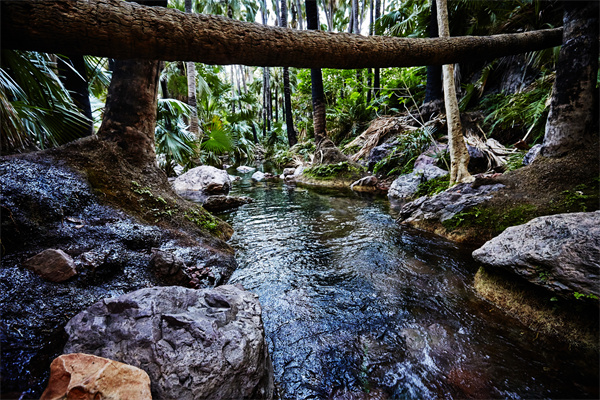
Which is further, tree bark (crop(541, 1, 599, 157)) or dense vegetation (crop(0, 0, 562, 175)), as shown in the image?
tree bark (crop(541, 1, 599, 157))

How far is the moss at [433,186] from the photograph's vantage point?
504 centimetres

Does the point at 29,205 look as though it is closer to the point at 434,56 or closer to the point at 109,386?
the point at 109,386

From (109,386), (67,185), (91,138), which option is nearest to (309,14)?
(91,138)

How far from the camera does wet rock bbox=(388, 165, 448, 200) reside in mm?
5762

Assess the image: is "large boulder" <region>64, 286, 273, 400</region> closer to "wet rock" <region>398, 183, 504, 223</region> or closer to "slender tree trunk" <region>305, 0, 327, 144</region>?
"wet rock" <region>398, 183, 504, 223</region>

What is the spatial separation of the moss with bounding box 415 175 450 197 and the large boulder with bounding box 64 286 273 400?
16.0 feet

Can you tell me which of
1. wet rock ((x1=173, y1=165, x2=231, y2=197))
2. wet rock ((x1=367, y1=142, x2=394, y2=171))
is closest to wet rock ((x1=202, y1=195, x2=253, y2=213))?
wet rock ((x1=173, y1=165, x2=231, y2=197))

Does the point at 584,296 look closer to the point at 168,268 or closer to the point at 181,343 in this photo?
the point at 181,343

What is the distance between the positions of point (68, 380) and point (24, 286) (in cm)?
100

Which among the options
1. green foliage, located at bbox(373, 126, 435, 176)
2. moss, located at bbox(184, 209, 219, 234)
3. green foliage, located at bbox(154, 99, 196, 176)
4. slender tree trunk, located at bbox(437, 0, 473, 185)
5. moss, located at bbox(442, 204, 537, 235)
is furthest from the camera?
green foliage, located at bbox(373, 126, 435, 176)

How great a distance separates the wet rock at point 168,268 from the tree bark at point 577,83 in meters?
4.71

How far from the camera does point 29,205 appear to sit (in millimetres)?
1974

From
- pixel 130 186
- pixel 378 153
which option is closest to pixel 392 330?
pixel 130 186

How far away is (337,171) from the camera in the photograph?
29.7ft
